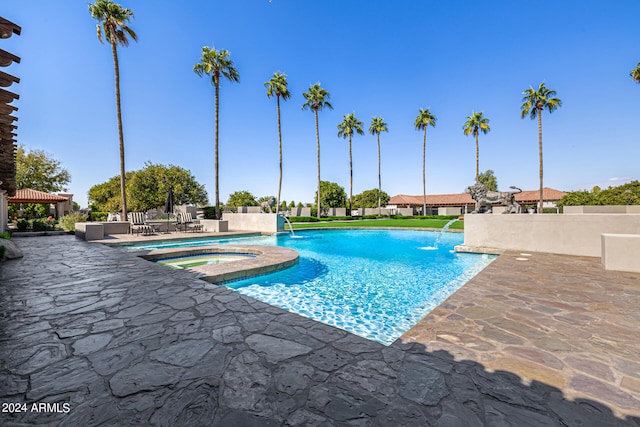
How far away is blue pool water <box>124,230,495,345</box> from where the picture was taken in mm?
4421

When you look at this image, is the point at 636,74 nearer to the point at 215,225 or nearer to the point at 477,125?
the point at 477,125

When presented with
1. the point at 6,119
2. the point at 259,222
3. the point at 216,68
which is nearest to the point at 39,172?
the point at 216,68

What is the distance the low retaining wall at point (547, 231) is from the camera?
7324 mm

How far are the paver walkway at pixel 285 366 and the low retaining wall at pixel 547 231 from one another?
522 cm

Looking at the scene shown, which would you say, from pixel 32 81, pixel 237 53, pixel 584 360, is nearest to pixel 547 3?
pixel 584 360

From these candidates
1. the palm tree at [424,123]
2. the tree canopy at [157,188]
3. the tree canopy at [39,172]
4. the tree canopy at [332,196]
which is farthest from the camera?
the tree canopy at [332,196]

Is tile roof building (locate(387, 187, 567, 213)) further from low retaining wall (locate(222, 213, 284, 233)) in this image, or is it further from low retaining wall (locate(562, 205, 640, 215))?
low retaining wall (locate(222, 213, 284, 233))

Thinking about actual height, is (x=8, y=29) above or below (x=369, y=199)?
below

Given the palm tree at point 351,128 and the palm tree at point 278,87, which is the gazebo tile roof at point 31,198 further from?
the palm tree at point 351,128

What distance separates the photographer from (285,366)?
83.9 inches

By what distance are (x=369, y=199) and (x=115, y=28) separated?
48753mm

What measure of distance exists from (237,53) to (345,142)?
63.0ft

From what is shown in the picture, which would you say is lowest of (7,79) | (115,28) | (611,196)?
(611,196)

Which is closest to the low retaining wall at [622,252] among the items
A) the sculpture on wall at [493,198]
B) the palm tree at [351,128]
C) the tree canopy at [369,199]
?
the sculpture on wall at [493,198]
